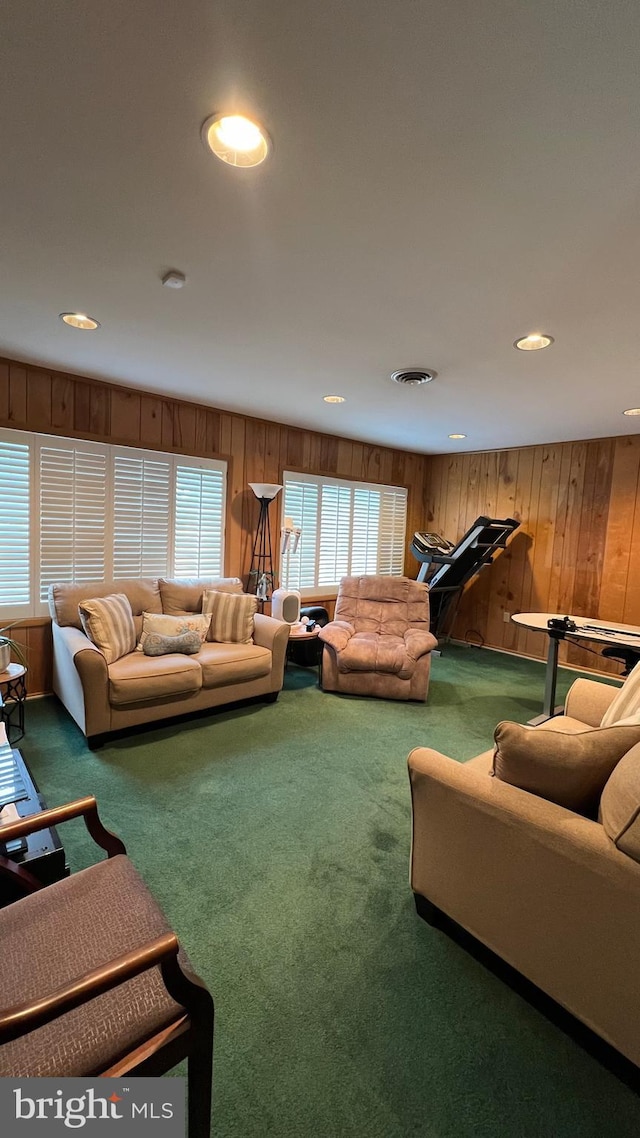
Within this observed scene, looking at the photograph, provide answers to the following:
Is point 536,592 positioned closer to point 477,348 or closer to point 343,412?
point 343,412

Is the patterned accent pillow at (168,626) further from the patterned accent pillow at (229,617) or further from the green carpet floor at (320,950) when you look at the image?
the green carpet floor at (320,950)

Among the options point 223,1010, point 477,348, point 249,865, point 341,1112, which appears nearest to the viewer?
point 341,1112

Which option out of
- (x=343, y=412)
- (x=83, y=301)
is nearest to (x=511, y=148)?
(x=83, y=301)

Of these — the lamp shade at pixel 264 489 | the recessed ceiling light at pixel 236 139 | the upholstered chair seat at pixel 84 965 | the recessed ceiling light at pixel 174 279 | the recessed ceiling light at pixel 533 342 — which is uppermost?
the recessed ceiling light at pixel 533 342

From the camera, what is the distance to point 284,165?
1311mm

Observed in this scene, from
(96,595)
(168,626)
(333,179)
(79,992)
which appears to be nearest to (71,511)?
(96,595)

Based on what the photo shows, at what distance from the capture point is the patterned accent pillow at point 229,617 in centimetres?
365

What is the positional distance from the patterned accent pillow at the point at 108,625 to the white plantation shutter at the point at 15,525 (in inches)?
21.7

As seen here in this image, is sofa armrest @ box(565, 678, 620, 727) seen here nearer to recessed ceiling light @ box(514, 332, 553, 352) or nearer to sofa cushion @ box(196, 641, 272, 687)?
recessed ceiling light @ box(514, 332, 553, 352)

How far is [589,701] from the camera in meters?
2.29

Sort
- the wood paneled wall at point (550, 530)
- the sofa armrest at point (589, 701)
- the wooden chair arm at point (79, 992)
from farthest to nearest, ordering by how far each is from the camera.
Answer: the wood paneled wall at point (550, 530), the sofa armrest at point (589, 701), the wooden chair arm at point (79, 992)

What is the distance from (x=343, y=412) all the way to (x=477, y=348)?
175 centimetres

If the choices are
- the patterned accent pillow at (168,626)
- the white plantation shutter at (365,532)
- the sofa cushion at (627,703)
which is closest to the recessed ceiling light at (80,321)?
the patterned accent pillow at (168,626)

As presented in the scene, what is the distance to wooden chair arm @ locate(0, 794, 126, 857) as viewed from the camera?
1.17 m
